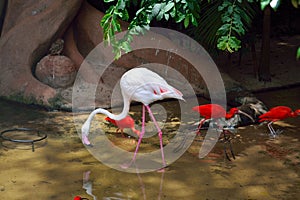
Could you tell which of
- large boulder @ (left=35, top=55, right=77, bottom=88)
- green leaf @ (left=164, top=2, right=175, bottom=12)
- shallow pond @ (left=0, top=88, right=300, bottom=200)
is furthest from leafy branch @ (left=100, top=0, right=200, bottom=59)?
large boulder @ (left=35, top=55, right=77, bottom=88)

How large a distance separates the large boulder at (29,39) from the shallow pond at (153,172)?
811mm

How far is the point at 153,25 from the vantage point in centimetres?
674

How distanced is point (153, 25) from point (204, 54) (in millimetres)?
910

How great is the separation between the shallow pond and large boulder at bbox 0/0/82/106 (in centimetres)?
81

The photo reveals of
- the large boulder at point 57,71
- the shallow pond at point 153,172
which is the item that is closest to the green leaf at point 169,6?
the shallow pond at point 153,172

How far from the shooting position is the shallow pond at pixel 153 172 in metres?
3.83

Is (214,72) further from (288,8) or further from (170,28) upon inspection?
(288,8)

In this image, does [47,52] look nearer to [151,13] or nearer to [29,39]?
[29,39]

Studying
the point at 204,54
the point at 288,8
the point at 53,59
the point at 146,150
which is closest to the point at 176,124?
the point at 146,150

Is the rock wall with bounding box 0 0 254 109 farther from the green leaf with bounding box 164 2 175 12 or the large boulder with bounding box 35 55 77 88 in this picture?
the green leaf with bounding box 164 2 175 12

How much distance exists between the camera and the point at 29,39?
6039 millimetres

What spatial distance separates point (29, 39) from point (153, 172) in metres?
2.60

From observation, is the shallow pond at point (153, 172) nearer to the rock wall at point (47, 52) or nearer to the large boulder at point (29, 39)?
the rock wall at point (47, 52)

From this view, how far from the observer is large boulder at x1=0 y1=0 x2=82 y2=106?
5906mm
